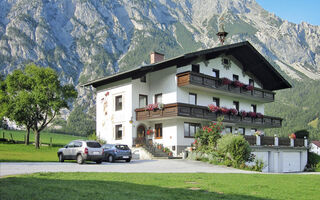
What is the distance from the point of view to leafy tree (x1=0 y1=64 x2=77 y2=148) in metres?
47.3

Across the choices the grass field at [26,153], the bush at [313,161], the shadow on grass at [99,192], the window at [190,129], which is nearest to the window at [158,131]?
the window at [190,129]

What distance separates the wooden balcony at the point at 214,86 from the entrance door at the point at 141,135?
6.00 m

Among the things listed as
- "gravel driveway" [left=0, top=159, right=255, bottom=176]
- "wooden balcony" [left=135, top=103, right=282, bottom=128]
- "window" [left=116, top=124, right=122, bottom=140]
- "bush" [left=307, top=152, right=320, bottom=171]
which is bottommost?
"bush" [left=307, top=152, right=320, bottom=171]

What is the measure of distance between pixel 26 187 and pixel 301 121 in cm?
18183

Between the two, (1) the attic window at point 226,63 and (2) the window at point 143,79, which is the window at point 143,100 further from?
(1) the attic window at point 226,63

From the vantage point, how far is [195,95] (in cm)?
3519

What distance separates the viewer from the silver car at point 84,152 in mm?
23375

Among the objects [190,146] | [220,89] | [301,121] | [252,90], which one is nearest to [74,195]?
[190,146]

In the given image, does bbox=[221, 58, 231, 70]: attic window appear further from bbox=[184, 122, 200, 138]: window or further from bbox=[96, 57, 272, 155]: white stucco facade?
bbox=[184, 122, 200, 138]: window

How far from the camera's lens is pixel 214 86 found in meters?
34.5

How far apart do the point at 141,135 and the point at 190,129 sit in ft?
15.9

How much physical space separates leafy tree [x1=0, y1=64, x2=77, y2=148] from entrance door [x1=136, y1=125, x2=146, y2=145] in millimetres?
17077

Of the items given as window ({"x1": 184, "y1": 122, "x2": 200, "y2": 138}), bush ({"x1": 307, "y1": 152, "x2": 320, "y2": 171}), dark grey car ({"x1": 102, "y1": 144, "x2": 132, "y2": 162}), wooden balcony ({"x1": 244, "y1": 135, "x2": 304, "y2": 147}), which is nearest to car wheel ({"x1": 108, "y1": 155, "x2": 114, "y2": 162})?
dark grey car ({"x1": 102, "y1": 144, "x2": 132, "y2": 162})

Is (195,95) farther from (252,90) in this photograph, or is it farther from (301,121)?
(301,121)
